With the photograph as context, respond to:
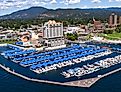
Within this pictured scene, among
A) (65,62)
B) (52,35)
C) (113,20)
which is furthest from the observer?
(113,20)

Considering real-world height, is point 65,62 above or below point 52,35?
below

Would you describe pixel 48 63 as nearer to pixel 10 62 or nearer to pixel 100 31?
pixel 10 62

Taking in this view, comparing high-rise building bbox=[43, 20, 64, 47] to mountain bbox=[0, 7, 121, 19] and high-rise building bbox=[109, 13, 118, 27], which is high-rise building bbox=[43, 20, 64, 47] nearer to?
high-rise building bbox=[109, 13, 118, 27]

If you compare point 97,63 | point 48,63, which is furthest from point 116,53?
point 48,63

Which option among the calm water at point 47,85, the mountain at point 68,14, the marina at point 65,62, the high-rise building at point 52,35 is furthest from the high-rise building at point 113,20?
the mountain at point 68,14

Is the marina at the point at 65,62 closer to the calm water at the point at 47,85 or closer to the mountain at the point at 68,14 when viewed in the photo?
the calm water at the point at 47,85

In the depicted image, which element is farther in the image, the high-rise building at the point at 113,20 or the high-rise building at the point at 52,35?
the high-rise building at the point at 113,20

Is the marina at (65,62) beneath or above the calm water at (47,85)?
above

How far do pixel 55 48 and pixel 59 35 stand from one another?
3.00m

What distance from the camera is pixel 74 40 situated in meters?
40.1

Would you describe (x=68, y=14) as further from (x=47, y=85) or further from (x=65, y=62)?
(x=47, y=85)

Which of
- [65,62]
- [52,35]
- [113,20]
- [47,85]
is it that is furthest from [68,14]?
[47,85]

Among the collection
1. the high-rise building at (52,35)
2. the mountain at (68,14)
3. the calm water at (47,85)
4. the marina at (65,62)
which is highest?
the high-rise building at (52,35)

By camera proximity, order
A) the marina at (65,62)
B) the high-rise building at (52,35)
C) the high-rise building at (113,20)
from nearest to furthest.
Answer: the marina at (65,62)
the high-rise building at (52,35)
the high-rise building at (113,20)
